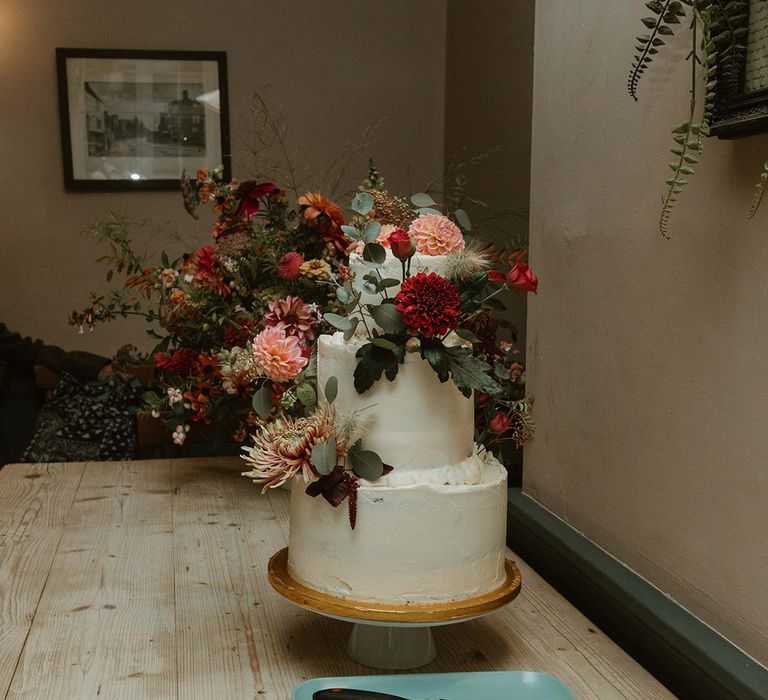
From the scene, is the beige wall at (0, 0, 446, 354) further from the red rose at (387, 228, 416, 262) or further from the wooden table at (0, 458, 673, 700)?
the red rose at (387, 228, 416, 262)

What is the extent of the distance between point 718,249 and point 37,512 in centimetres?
105

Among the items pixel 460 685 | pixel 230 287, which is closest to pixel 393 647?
pixel 460 685

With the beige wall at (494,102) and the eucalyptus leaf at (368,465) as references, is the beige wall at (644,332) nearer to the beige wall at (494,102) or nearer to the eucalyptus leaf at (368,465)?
the eucalyptus leaf at (368,465)

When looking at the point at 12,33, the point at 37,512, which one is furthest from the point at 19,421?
the point at 37,512

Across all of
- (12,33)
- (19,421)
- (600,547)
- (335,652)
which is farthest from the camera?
(12,33)

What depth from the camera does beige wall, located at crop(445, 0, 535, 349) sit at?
8.63 ft

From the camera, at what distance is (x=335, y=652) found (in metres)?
0.91

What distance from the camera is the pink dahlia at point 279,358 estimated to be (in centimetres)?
90

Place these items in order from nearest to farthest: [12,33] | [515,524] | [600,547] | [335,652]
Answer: [335,652] → [600,547] → [515,524] → [12,33]

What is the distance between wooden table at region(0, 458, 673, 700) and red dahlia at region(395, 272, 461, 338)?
350 mm

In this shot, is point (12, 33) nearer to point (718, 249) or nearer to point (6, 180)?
point (6, 180)

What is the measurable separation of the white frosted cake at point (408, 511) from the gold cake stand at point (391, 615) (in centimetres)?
1

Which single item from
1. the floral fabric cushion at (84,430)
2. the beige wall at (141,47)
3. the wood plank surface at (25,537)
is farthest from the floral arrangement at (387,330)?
the beige wall at (141,47)

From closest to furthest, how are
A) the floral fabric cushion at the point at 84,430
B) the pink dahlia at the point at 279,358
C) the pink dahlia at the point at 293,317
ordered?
1. the pink dahlia at the point at 279,358
2. the pink dahlia at the point at 293,317
3. the floral fabric cushion at the point at 84,430
